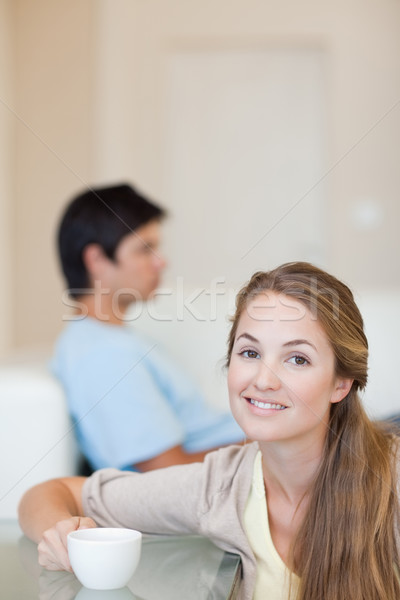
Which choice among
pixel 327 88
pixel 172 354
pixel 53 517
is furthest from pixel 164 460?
pixel 327 88

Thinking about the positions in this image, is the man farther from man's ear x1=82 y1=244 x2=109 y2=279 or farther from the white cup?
the white cup

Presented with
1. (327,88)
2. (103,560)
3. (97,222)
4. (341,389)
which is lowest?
(103,560)

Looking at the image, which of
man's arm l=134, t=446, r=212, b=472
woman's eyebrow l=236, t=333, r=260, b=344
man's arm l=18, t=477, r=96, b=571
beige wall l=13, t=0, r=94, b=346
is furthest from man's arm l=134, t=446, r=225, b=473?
beige wall l=13, t=0, r=94, b=346

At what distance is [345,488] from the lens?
3.31 feet

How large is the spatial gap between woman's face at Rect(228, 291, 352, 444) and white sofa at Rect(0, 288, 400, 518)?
0.21m

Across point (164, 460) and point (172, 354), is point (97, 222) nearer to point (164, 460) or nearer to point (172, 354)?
point (172, 354)

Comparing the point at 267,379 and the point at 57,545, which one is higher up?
the point at 267,379

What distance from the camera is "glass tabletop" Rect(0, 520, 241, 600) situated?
2.71 feet

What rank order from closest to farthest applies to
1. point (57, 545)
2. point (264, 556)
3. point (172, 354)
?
1. point (57, 545)
2. point (264, 556)
3. point (172, 354)

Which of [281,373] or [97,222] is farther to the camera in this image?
[97,222]

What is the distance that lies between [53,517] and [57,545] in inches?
4.8

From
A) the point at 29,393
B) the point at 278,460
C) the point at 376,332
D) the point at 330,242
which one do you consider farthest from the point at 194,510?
the point at 330,242

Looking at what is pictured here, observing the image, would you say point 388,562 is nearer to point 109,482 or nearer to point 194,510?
point 194,510

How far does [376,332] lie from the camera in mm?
1972
